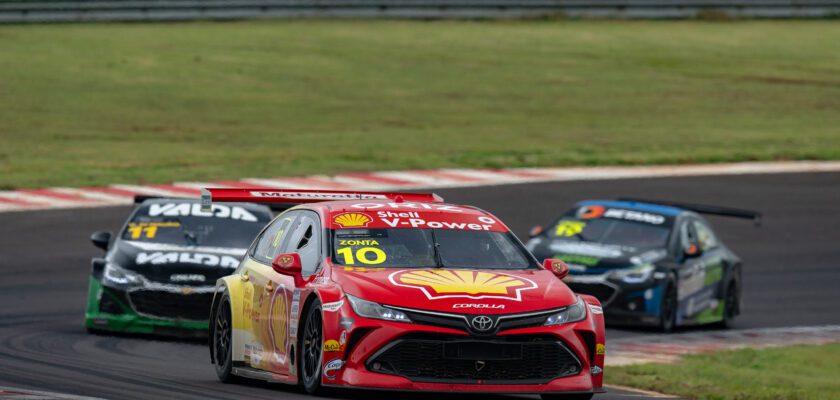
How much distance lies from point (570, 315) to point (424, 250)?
1.14 m

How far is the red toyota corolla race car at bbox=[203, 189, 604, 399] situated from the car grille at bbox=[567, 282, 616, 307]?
23.5ft

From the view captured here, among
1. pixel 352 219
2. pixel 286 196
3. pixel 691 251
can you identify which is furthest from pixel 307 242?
→ pixel 691 251

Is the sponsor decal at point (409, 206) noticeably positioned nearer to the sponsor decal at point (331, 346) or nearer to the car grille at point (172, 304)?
the sponsor decal at point (331, 346)

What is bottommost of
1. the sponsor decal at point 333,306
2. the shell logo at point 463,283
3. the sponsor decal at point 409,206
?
the sponsor decal at point 333,306

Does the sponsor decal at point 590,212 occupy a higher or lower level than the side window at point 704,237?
higher

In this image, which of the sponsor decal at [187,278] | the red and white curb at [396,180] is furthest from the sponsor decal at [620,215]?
the red and white curb at [396,180]

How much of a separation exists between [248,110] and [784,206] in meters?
14.4

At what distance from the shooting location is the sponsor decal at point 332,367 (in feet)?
32.4

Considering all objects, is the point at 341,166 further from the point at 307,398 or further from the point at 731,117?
the point at 307,398

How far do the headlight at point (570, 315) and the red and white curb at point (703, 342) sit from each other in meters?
4.45

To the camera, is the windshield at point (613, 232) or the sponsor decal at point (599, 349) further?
the windshield at point (613, 232)

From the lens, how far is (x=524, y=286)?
10.2 meters

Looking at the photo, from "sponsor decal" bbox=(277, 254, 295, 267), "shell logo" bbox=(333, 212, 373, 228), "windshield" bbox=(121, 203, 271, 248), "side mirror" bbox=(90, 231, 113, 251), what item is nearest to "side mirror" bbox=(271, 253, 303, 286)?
"sponsor decal" bbox=(277, 254, 295, 267)

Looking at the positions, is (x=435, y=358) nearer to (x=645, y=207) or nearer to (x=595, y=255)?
(x=595, y=255)
